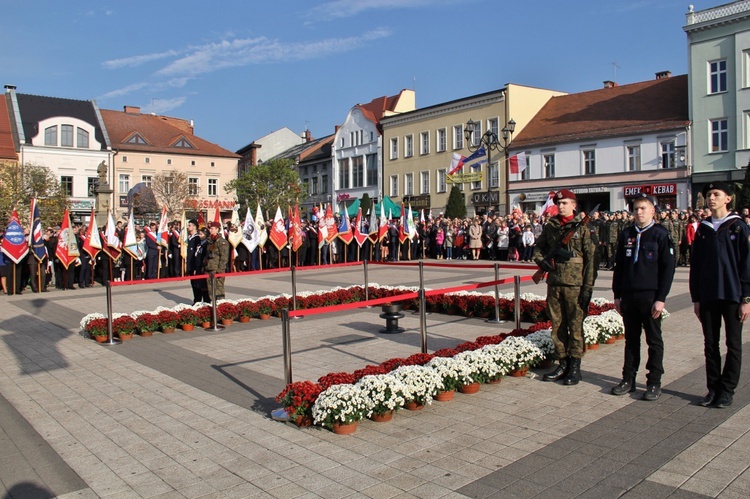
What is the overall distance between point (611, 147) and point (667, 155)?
3.80 meters

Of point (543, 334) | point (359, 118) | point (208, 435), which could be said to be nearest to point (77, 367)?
point (208, 435)

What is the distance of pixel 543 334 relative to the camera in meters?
8.01

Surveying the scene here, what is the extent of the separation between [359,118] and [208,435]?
63237 millimetres

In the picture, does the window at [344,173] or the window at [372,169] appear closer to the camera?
the window at [372,169]

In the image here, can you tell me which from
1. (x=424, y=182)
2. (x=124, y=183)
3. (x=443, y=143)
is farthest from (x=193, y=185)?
(x=443, y=143)

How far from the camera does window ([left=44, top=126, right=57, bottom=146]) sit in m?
58.5

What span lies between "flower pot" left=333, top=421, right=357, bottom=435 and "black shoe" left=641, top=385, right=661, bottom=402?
3.00 meters

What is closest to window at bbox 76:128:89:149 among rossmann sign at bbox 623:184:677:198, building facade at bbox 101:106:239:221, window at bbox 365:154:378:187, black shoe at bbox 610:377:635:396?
building facade at bbox 101:106:239:221

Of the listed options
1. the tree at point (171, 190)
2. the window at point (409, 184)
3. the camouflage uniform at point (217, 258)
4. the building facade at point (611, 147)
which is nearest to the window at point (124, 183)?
the tree at point (171, 190)

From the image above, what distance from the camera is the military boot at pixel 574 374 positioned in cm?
706

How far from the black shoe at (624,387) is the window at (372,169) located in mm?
58611

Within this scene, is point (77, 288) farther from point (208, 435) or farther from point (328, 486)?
point (328, 486)

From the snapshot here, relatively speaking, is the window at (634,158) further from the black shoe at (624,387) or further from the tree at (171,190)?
the tree at (171,190)

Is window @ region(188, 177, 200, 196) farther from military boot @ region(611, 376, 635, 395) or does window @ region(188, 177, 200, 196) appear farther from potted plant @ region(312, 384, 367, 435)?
military boot @ region(611, 376, 635, 395)
